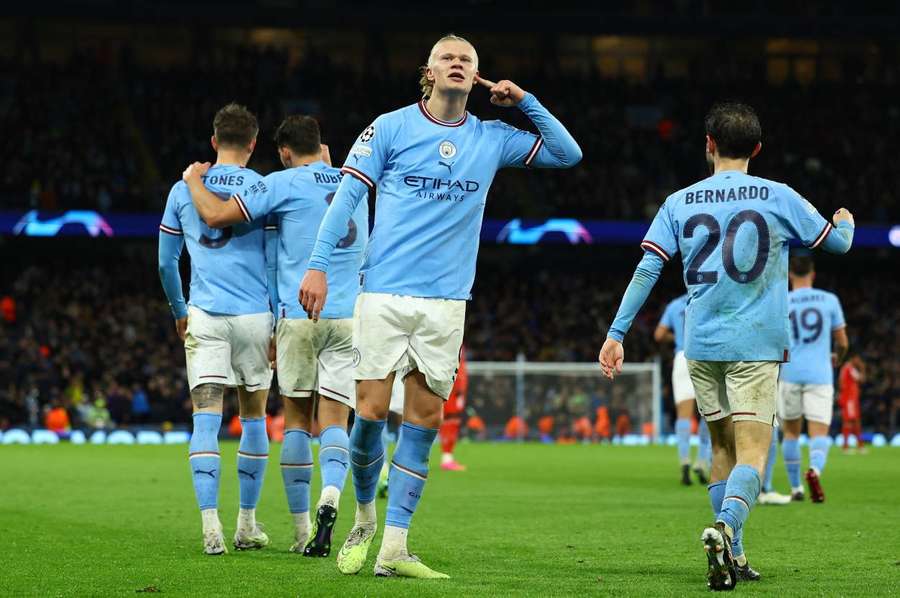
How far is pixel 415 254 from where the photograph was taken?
6.50 metres

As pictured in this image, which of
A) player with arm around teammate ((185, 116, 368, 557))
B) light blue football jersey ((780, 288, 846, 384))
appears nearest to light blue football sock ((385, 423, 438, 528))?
player with arm around teammate ((185, 116, 368, 557))

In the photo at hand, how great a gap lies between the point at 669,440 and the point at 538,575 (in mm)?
23945

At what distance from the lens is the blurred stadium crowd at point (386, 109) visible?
36062mm

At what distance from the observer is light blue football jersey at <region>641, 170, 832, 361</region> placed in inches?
254

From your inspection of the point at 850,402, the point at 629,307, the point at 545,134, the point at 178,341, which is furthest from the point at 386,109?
the point at 629,307

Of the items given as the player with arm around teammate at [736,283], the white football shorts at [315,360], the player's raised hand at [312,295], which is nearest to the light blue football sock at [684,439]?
the white football shorts at [315,360]

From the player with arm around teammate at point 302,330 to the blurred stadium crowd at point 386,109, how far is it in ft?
89.8

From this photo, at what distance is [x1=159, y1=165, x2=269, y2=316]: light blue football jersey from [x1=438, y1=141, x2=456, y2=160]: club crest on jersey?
1656mm

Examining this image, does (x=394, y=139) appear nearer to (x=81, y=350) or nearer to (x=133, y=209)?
(x=81, y=350)

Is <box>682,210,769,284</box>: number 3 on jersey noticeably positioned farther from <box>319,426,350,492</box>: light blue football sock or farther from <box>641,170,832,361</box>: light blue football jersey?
<box>319,426,350,492</box>: light blue football sock

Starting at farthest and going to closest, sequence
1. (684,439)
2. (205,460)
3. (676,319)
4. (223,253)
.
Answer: (676,319) → (684,439) → (223,253) → (205,460)

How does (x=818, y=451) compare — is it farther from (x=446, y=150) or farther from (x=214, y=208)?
(x=446, y=150)

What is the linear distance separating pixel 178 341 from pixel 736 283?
2812cm

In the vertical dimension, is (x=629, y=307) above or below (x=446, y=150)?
below
